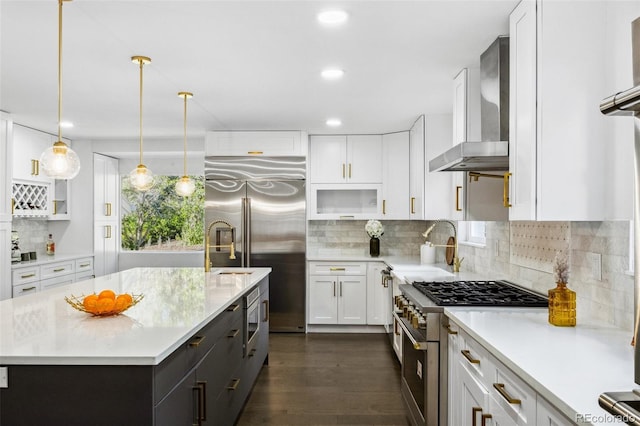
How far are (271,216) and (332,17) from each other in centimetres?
344

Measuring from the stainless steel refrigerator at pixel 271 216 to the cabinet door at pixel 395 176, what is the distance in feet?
3.38

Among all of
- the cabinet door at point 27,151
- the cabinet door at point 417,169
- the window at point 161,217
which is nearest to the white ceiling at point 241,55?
the cabinet door at point 417,169

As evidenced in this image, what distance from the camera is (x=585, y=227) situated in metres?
2.33

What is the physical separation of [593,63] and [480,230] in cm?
237

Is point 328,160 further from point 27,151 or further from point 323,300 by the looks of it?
point 27,151

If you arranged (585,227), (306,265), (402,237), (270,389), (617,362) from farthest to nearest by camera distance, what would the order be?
(402,237), (306,265), (270,389), (585,227), (617,362)

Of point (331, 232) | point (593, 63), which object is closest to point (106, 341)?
point (593, 63)

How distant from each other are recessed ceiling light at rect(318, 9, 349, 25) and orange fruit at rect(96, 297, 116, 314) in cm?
179

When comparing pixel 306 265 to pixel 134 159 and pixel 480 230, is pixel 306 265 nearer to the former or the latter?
pixel 480 230

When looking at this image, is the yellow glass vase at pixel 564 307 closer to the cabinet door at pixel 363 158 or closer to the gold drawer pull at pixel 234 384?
the gold drawer pull at pixel 234 384

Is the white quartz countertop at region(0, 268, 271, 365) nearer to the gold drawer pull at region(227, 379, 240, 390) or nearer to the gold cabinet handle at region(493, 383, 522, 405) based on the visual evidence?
the gold drawer pull at region(227, 379, 240, 390)

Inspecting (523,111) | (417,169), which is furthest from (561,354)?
(417,169)

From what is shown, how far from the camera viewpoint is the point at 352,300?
571cm

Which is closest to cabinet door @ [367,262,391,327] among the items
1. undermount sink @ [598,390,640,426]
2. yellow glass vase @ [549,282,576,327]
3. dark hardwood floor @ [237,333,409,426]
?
dark hardwood floor @ [237,333,409,426]
